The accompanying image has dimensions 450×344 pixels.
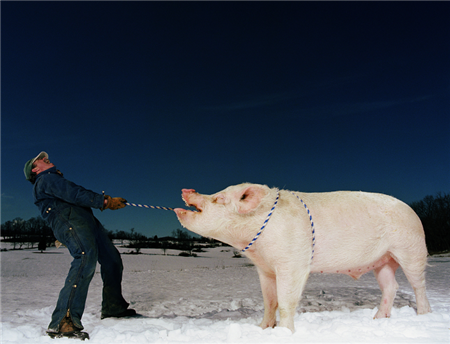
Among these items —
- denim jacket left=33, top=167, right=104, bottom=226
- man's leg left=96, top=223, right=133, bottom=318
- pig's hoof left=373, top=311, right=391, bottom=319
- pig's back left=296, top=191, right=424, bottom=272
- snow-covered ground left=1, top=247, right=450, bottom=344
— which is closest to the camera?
snow-covered ground left=1, top=247, right=450, bottom=344

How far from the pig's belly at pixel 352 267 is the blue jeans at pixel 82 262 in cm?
274

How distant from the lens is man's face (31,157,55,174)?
168 inches

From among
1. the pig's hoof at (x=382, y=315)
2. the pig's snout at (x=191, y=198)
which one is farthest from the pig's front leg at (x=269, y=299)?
the pig's hoof at (x=382, y=315)

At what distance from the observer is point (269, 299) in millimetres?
4062

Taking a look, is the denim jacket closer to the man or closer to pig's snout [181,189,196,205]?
the man

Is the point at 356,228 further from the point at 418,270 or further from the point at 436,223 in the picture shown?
the point at 436,223

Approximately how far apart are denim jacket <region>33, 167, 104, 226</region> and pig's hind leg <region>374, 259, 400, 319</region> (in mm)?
4024

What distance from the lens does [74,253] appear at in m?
3.87

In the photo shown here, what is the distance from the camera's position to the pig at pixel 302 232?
140 inches

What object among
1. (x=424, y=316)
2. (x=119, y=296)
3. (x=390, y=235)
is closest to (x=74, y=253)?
(x=119, y=296)

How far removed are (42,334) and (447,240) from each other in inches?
1440

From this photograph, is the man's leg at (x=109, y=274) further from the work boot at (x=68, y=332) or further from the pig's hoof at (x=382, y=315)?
the pig's hoof at (x=382, y=315)

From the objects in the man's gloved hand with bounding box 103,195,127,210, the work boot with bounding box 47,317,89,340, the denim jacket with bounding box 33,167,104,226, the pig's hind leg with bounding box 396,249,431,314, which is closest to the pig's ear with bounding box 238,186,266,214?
the man's gloved hand with bounding box 103,195,127,210

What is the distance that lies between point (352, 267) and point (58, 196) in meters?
3.82
